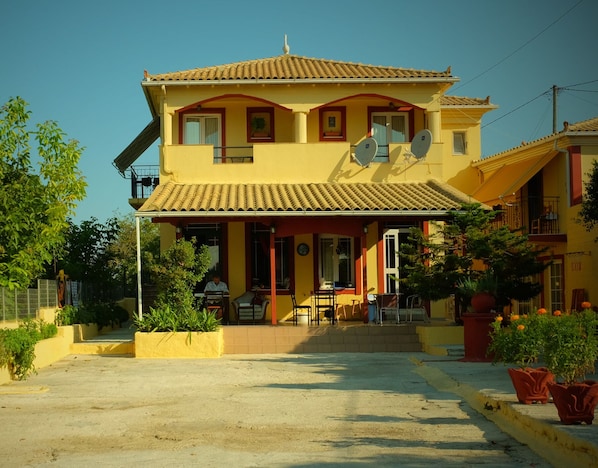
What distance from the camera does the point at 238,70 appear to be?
86.3 ft

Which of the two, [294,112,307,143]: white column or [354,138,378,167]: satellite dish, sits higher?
[294,112,307,143]: white column

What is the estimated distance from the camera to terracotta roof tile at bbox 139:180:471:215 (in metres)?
22.3

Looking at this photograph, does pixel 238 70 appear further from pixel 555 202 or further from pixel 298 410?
pixel 298 410

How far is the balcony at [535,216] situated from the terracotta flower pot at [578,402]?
18.4 metres

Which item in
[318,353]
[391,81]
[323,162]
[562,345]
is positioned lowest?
[318,353]

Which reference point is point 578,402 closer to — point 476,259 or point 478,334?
point 478,334

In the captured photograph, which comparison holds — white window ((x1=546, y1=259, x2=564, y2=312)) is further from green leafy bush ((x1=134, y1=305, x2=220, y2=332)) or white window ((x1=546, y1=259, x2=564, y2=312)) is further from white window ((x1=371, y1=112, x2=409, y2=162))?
green leafy bush ((x1=134, y1=305, x2=220, y2=332))

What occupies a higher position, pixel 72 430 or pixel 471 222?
pixel 471 222

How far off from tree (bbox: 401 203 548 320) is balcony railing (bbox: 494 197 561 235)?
6.19m

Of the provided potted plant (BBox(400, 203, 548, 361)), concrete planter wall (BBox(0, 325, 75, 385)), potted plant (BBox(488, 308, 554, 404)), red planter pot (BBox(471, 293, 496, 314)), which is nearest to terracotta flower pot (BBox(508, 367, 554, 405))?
potted plant (BBox(488, 308, 554, 404))

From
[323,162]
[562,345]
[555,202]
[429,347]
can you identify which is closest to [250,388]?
[562,345]

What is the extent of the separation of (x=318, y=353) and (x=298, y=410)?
9.56 metres

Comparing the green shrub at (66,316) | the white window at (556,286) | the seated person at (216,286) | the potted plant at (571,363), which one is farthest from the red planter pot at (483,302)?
the white window at (556,286)

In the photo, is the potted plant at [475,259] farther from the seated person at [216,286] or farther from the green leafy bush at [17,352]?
the green leafy bush at [17,352]
